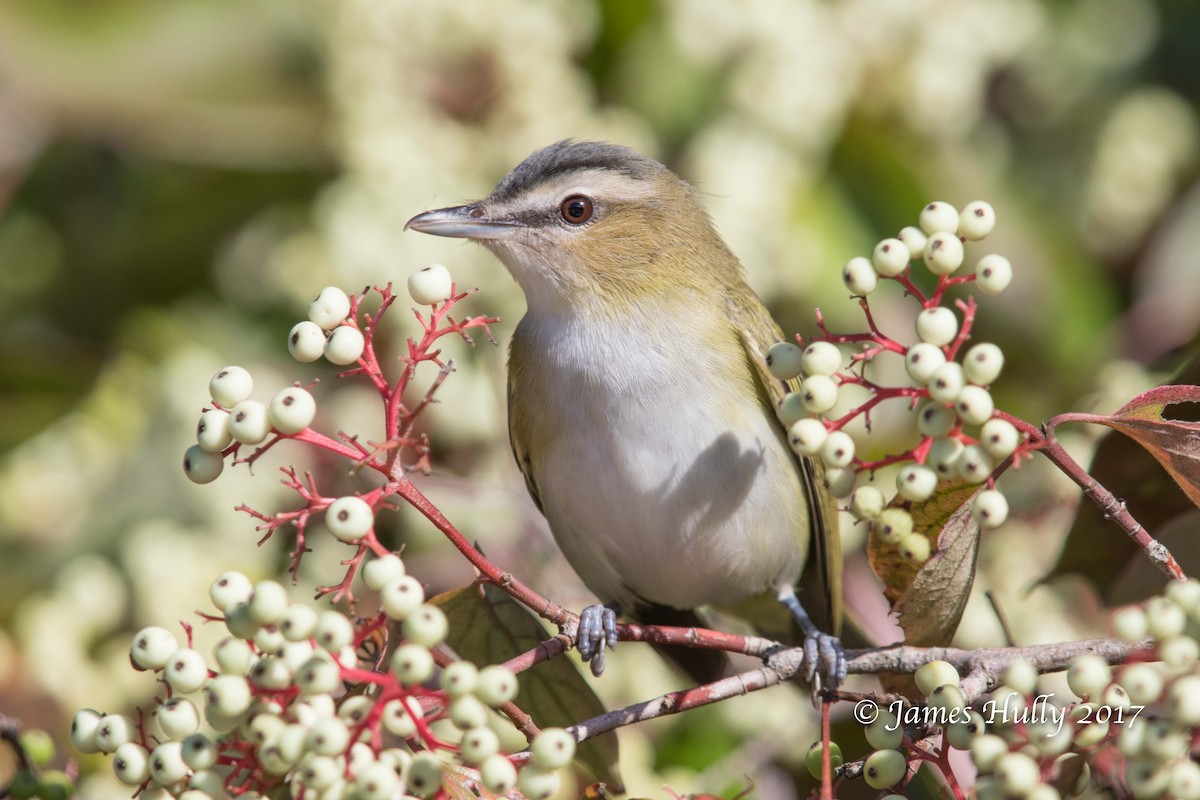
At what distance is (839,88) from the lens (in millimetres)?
4625

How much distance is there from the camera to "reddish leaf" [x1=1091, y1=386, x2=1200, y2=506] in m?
2.28

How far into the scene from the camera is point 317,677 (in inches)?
74.5

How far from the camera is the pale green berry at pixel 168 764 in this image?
2025 millimetres

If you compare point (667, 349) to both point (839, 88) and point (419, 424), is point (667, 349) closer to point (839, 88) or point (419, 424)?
point (419, 424)

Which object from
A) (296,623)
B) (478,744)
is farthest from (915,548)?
(296,623)

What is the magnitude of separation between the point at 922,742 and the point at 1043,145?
12.2ft

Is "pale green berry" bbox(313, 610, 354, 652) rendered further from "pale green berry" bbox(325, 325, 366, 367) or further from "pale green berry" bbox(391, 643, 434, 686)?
"pale green berry" bbox(325, 325, 366, 367)

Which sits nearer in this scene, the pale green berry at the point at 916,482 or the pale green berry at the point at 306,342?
the pale green berry at the point at 916,482

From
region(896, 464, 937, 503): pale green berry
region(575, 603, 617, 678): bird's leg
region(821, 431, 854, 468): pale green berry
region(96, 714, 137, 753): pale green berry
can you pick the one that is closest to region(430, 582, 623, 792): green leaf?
region(575, 603, 617, 678): bird's leg

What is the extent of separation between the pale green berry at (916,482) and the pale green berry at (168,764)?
1238 millimetres

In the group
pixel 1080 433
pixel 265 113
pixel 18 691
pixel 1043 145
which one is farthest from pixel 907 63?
pixel 18 691

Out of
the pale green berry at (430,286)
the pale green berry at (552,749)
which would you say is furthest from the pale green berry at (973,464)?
the pale green berry at (430,286)

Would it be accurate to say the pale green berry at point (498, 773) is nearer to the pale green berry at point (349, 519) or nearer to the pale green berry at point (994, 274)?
the pale green berry at point (349, 519)

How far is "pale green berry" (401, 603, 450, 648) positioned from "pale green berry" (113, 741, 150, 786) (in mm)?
538
